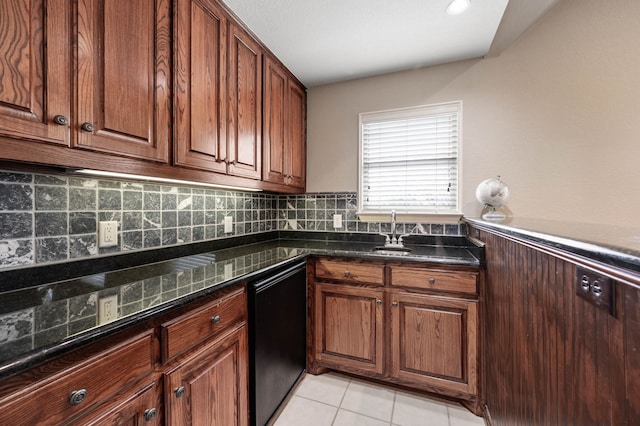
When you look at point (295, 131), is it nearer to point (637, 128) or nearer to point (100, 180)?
point (100, 180)

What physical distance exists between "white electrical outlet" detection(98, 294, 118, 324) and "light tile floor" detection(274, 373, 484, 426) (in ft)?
3.77

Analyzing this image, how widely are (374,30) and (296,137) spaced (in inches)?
39.0

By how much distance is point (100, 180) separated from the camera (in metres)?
1.25

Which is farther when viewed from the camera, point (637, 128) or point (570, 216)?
point (570, 216)

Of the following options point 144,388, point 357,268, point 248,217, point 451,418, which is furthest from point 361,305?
point 144,388

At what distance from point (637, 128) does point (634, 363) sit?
1.97m

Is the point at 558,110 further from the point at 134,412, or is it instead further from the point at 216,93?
the point at 134,412

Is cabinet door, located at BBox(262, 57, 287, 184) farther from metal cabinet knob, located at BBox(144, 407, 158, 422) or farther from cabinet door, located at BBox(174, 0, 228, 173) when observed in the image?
metal cabinet knob, located at BBox(144, 407, 158, 422)

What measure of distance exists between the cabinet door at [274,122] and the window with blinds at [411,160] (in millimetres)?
688

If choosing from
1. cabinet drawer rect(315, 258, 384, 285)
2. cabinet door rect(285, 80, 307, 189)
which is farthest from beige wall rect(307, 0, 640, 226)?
cabinet drawer rect(315, 258, 384, 285)

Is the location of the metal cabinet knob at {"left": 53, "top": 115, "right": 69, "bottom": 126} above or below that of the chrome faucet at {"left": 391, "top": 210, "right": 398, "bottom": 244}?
above

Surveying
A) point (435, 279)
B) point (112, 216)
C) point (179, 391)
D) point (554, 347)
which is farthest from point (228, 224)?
point (554, 347)

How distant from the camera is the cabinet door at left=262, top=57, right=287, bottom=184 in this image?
1.90m

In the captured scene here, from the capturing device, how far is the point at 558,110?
182 cm
